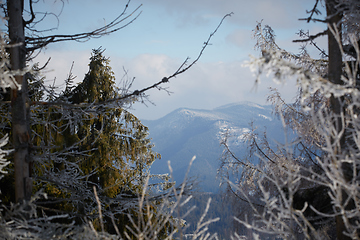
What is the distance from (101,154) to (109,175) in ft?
2.08

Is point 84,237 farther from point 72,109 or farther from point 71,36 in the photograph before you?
point 71,36

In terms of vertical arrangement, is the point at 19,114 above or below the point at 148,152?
above

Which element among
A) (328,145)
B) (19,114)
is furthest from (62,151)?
(328,145)

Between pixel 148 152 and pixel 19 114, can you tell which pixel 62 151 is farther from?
pixel 148 152

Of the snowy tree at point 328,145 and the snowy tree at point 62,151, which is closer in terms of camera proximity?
the snowy tree at point 328,145

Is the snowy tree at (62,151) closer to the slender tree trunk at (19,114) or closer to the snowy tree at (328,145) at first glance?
the slender tree trunk at (19,114)

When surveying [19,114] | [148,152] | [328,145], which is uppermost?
[19,114]

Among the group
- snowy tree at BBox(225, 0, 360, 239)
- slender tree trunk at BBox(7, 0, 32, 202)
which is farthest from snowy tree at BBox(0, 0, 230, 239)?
snowy tree at BBox(225, 0, 360, 239)

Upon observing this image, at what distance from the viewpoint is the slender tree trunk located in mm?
3492

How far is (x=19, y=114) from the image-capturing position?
3.56 m

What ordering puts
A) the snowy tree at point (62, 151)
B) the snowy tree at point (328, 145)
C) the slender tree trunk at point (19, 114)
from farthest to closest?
the slender tree trunk at point (19, 114) < the snowy tree at point (62, 151) < the snowy tree at point (328, 145)

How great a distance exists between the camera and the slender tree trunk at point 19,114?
11.5ft

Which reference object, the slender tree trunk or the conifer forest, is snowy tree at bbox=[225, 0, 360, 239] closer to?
the conifer forest

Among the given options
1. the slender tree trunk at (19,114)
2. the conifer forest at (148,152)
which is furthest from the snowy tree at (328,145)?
the slender tree trunk at (19,114)
